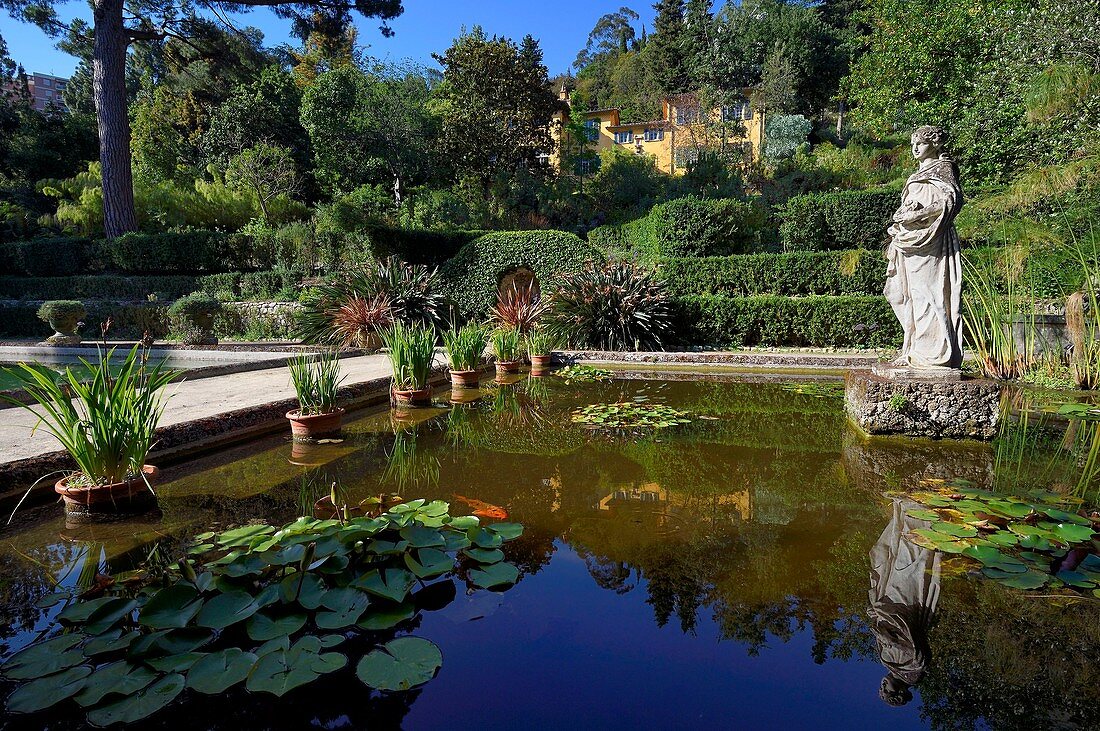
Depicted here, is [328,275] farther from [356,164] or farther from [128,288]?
[356,164]

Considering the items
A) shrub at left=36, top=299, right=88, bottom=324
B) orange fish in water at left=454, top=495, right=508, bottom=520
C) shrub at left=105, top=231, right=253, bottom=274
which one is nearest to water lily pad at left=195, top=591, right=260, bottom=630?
orange fish in water at left=454, top=495, right=508, bottom=520

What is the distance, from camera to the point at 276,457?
3.88 m

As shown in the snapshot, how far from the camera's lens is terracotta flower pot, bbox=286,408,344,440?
4.29 meters

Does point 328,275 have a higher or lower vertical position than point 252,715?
higher

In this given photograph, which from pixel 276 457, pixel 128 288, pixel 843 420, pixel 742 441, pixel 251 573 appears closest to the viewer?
pixel 251 573

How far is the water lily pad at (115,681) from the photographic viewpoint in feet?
4.82

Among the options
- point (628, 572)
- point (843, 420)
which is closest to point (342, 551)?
point (628, 572)

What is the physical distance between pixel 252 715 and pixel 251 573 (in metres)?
0.67

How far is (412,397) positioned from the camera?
558 centimetres

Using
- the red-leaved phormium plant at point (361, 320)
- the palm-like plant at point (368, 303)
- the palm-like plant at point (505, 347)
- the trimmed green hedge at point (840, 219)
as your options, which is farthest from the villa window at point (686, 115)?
the palm-like plant at point (505, 347)

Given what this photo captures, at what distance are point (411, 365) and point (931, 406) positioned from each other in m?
4.28

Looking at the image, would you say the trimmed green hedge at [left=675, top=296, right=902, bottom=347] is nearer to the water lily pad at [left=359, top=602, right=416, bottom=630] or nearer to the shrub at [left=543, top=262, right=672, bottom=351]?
the shrub at [left=543, top=262, right=672, bottom=351]

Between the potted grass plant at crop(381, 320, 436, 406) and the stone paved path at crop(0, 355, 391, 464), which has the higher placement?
the potted grass plant at crop(381, 320, 436, 406)

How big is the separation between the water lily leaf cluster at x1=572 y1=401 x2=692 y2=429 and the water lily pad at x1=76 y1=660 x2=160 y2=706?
11.5 ft
